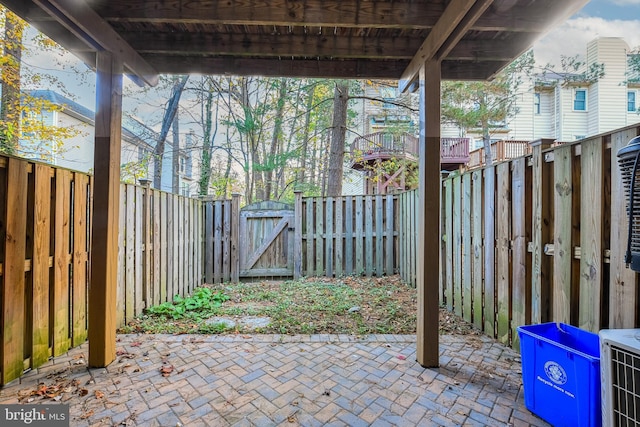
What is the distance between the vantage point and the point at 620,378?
4.39ft

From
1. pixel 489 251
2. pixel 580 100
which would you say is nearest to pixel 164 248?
pixel 489 251

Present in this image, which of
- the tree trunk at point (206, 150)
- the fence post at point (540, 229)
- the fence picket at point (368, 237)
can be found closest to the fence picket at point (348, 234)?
the fence picket at point (368, 237)

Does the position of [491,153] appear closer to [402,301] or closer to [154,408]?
[402,301]

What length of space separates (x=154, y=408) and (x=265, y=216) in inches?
177

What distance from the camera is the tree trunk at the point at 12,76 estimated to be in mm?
5945

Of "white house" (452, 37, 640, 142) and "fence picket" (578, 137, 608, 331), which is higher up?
Answer: "white house" (452, 37, 640, 142)

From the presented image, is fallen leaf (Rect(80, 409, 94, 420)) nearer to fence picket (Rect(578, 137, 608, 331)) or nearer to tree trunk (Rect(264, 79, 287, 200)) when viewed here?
fence picket (Rect(578, 137, 608, 331))

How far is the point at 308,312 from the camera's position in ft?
12.8

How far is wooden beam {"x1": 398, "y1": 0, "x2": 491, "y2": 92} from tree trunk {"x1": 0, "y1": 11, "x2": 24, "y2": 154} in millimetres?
7665

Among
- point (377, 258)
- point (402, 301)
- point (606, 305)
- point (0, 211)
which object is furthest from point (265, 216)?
point (606, 305)

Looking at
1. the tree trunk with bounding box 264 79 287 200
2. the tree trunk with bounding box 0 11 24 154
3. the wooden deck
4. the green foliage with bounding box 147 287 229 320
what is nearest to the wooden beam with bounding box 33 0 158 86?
the green foliage with bounding box 147 287 229 320

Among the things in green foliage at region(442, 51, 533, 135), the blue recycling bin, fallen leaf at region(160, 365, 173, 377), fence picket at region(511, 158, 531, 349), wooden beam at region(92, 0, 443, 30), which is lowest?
fallen leaf at region(160, 365, 173, 377)

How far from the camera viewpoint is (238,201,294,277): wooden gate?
20.1 feet

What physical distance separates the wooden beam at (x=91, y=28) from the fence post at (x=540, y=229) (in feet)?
12.0
